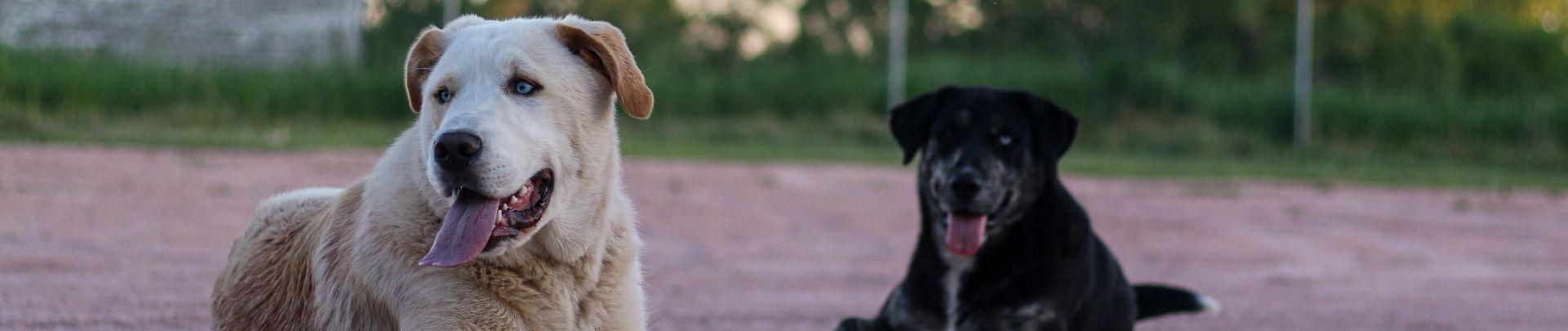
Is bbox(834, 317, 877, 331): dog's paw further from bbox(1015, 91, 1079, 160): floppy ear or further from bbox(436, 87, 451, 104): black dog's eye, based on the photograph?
bbox(436, 87, 451, 104): black dog's eye

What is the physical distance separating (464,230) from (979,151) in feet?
9.99

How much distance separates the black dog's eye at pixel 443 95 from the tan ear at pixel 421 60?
9 centimetres

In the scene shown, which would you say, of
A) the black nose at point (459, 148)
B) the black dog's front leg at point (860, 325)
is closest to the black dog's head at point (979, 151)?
the black dog's front leg at point (860, 325)

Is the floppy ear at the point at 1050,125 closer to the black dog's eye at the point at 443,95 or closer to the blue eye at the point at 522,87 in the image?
the blue eye at the point at 522,87

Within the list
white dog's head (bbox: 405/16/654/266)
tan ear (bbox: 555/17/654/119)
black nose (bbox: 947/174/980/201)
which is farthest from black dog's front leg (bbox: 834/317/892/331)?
tan ear (bbox: 555/17/654/119)

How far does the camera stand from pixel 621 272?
163 inches

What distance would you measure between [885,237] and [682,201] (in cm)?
219

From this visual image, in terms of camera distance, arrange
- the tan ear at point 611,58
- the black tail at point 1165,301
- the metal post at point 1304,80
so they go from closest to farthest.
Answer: the tan ear at point 611,58 < the black tail at point 1165,301 < the metal post at point 1304,80

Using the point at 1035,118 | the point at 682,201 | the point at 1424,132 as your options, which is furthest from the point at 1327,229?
the point at 1424,132

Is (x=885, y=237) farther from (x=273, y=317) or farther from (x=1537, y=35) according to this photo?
(x=1537, y=35)

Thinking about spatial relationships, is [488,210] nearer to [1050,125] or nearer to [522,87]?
[522,87]

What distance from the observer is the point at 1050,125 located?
246 inches

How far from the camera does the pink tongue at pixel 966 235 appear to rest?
604 centimetres

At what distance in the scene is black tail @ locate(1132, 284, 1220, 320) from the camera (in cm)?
648
